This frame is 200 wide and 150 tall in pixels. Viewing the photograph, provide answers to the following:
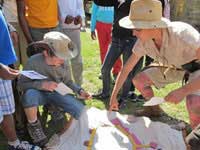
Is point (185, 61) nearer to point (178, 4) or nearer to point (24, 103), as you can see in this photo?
point (24, 103)

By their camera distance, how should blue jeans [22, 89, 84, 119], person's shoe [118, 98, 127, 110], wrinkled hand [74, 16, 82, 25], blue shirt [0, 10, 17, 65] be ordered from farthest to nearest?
person's shoe [118, 98, 127, 110] < wrinkled hand [74, 16, 82, 25] < blue jeans [22, 89, 84, 119] < blue shirt [0, 10, 17, 65]

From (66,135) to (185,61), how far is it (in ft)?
4.03

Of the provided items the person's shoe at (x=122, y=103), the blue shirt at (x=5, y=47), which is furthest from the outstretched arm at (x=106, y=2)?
the blue shirt at (x=5, y=47)

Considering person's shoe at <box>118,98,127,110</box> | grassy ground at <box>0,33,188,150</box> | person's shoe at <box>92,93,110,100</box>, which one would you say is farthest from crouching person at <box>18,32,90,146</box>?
person's shoe at <box>92,93,110,100</box>

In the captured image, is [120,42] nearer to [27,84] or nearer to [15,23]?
[15,23]

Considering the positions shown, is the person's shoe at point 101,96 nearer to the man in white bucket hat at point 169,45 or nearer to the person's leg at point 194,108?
the man in white bucket hat at point 169,45

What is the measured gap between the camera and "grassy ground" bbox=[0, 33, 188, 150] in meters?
4.86

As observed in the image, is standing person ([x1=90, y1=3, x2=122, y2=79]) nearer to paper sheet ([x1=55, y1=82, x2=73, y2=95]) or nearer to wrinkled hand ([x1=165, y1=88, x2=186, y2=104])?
paper sheet ([x1=55, y1=82, x2=73, y2=95])

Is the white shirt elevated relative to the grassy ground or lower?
elevated

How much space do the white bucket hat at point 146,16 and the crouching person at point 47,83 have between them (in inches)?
24.8

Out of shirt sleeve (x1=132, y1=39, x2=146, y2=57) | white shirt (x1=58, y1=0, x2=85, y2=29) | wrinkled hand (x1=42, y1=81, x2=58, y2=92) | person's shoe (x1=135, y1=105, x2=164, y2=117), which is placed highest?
white shirt (x1=58, y1=0, x2=85, y2=29)

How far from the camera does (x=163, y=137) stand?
4.04m

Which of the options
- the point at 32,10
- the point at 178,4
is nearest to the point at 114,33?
the point at 32,10

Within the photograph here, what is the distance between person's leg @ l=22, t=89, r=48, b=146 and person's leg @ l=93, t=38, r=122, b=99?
1.32m
